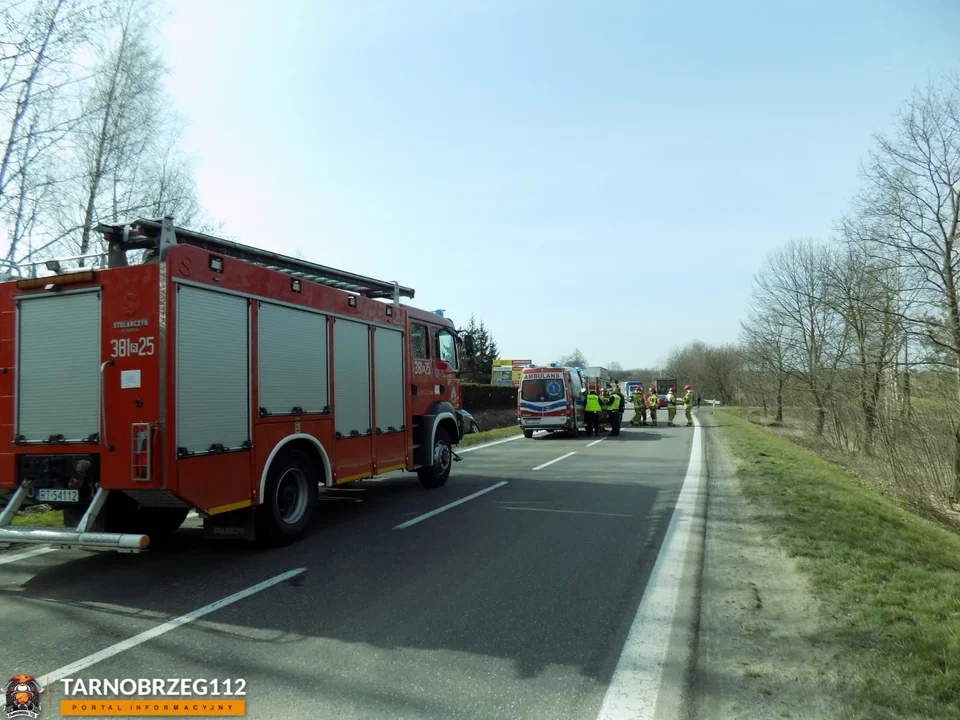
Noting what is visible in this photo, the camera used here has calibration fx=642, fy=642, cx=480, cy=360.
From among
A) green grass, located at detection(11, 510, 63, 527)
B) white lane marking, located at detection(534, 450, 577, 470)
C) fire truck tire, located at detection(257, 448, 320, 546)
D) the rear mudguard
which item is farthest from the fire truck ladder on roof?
white lane marking, located at detection(534, 450, 577, 470)

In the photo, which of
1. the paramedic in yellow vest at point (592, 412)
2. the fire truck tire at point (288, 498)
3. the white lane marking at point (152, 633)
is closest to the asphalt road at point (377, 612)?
the white lane marking at point (152, 633)

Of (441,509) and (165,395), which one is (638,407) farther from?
(165,395)

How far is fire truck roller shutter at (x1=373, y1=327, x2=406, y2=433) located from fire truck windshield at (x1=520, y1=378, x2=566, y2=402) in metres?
14.2

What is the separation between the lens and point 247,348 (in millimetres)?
6645

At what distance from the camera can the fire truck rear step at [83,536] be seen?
5.30 metres

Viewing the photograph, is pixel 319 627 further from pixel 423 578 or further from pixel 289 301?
pixel 289 301

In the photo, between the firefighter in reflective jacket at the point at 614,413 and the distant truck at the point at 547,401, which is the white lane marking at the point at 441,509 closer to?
the distant truck at the point at 547,401

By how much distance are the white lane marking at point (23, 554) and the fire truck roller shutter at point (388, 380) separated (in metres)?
4.05

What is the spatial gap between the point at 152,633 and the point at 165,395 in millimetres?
2043

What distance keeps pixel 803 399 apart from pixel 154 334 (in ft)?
121

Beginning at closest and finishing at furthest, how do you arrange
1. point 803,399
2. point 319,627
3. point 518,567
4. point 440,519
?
1. point 319,627
2. point 518,567
3. point 440,519
4. point 803,399

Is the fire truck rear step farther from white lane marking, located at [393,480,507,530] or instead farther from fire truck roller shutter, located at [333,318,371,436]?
white lane marking, located at [393,480,507,530]

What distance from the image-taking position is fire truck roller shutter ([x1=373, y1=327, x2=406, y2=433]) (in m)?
9.20

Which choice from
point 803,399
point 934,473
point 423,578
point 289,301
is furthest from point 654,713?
point 803,399
